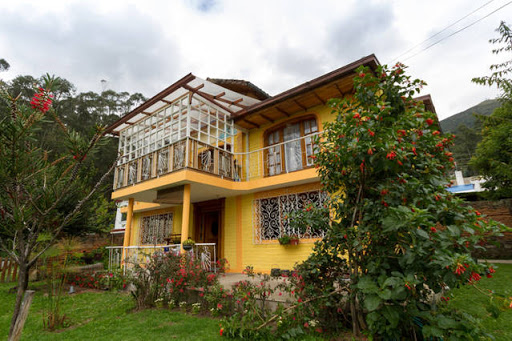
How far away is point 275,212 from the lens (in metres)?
7.60

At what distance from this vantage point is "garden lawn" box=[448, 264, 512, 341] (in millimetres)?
3072

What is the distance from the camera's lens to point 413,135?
2.97m

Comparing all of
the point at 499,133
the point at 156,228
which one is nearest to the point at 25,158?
the point at 156,228

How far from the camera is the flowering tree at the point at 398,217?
7.00 feet

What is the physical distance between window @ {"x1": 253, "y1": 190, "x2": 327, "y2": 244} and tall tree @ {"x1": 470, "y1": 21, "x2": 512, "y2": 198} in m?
6.95

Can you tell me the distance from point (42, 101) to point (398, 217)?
329 centimetres

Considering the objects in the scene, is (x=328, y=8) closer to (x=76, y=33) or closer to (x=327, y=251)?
(x=327, y=251)

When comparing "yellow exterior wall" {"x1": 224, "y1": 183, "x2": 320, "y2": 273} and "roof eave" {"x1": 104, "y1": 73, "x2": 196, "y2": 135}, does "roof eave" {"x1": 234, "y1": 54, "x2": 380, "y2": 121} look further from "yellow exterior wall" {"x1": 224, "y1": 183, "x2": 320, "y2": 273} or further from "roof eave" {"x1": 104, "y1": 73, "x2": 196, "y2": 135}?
"yellow exterior wall" {"x1": 224, "y1": 183, "x2": 320, "y2": 273}

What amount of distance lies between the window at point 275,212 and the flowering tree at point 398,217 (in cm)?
361

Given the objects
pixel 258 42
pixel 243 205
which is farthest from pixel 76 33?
pixel 243 205

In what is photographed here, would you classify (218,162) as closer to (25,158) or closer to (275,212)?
(275,212)

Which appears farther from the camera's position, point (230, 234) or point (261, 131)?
point (261, 131)

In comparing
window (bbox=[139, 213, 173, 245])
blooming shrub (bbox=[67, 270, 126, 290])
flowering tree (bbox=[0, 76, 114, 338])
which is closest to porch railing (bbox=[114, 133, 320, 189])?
window (bbox=[139, 213, 173, 245])

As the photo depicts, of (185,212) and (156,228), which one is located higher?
(185,212)
